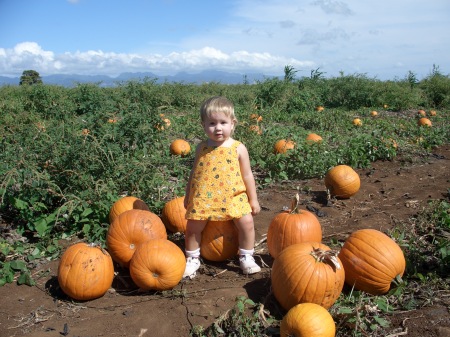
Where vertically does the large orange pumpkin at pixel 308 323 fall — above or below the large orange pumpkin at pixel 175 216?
below

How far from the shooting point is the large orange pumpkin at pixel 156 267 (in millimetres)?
3553

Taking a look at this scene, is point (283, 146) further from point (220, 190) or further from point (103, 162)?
point (220, 190)

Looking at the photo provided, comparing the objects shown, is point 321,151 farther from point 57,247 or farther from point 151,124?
point 57,247

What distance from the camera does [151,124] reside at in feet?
20.3

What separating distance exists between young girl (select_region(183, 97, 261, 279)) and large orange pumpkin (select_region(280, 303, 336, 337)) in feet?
3.31

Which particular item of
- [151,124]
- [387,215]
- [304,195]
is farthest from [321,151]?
[151,124]

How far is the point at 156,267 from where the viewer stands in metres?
3.54

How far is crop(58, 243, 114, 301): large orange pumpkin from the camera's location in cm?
351

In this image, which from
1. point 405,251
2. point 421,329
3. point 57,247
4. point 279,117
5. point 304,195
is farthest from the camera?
point 279,117

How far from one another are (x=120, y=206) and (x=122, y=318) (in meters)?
1.47

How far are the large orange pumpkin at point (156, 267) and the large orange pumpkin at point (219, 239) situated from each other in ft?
1.50

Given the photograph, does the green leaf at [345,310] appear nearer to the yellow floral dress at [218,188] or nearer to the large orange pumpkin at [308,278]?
the large orange pumpkin at [308,278]

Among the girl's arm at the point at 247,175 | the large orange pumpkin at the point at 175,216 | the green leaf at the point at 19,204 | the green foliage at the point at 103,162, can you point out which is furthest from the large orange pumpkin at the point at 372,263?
the green leaf at the point at 19,204

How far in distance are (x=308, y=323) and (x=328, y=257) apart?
0.63m
